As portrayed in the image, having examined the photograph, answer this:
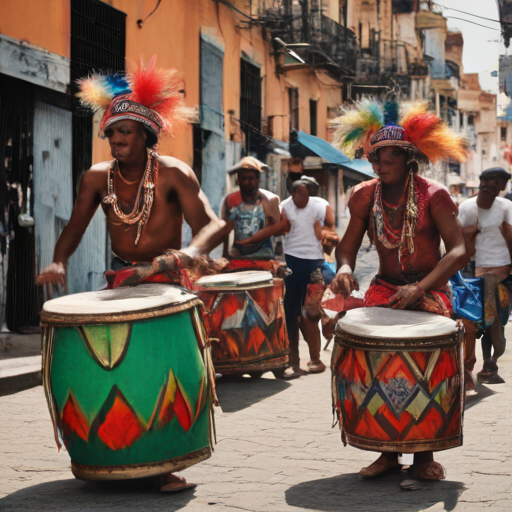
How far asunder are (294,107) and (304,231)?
628 inches

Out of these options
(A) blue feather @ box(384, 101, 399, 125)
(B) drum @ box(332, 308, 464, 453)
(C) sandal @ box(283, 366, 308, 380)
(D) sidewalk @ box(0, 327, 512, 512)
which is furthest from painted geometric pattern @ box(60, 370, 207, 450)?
(C) sandal @ box(283, 366, 308, 380)

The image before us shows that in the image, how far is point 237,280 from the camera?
820 cm

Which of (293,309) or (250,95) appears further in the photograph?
(250,95)

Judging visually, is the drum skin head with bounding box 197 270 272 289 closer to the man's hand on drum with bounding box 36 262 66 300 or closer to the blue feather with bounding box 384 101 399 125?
the blue feather with bounding box 384 101 399 125

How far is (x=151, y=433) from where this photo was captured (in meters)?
4.64

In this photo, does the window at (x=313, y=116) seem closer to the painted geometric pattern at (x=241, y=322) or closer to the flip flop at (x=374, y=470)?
the painted geometric pattern at (x=241, y=322)

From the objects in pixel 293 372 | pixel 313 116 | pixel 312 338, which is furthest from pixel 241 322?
pixel 313 116

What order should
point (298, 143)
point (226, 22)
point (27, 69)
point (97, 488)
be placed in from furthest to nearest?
1. point (298, 143)
2. point (226, 22)
3. point (27, 69)
4. point (97, 488)

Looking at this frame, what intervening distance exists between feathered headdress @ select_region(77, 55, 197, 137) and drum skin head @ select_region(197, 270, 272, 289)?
7.83ft

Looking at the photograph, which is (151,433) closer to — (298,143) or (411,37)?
(298,143)

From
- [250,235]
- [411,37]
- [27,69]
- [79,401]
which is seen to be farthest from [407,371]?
[411,37]

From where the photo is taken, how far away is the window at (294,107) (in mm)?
24812

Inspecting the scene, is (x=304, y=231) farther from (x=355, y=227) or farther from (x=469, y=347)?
(x=355, y=227)

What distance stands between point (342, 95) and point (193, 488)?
2648cm
